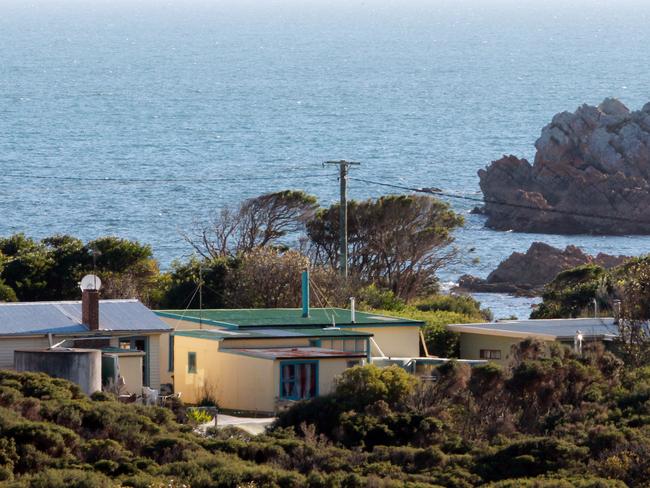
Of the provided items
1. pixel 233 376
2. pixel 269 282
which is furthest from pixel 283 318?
pixel 269 282

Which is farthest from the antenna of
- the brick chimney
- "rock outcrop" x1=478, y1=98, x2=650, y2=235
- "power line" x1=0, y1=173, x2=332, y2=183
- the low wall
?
"power line" x1=0, y1=173, x2=332, y2=183

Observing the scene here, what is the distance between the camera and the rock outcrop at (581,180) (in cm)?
9594

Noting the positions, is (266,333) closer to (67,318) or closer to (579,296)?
(67,318)

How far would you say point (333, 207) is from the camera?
5753 cm

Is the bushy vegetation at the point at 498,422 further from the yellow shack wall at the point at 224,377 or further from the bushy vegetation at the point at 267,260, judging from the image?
the bushy vegetation at the point at 267,260

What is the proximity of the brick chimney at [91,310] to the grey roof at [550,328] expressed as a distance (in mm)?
9723

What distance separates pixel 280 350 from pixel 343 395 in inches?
209

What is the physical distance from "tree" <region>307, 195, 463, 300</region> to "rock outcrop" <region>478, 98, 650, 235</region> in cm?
4035

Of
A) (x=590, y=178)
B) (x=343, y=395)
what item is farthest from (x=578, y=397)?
(x=590, y=178)

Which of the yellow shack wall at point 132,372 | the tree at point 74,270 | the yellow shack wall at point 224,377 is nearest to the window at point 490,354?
the yellow shack wall at point 224,377

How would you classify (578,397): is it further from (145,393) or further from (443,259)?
(443,259)

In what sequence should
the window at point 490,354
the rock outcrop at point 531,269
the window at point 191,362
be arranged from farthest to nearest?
the rock outcrop at point 531,269
the window at point 490,354
the window at point 191,362

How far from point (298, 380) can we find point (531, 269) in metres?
43.0

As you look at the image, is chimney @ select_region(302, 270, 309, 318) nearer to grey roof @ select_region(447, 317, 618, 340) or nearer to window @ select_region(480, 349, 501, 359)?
grey roof @ select_region(447, 317, 618, 340)
